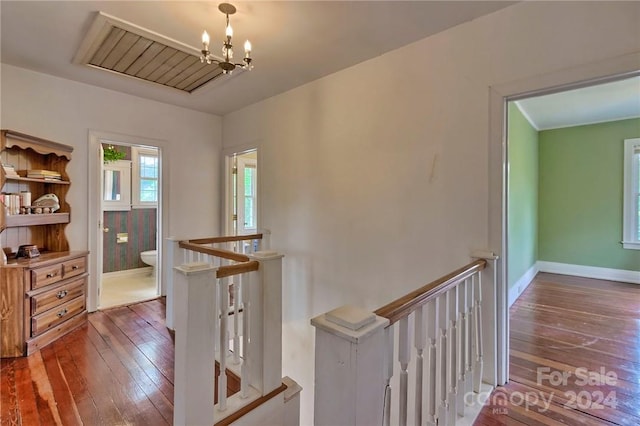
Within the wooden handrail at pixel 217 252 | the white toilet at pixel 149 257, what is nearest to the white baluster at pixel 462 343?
the wooden handrail at pixel 217 252

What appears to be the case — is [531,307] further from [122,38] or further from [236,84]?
[122,38]

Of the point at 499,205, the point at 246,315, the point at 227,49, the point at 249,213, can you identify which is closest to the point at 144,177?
the point at 249,213

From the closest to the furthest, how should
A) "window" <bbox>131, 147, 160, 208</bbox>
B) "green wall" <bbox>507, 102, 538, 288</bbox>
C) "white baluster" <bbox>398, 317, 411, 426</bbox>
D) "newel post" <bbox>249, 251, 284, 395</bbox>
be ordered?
"white baluster" <bbox>398, 317, 411, 426</bbox>
"newel post" <bbox>249, 251, 284, 395</bbox>
"green wall" <bbox>507, 102, 538, 288</bbox>
"window" <bbox>131, 147, 160, 208</bbox>

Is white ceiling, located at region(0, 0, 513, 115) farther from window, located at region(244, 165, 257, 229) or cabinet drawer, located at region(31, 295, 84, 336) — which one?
window, located at region(244, 165, 257, 229)

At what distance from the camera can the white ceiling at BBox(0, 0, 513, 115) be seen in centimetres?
195

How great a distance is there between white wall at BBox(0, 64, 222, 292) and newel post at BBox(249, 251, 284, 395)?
2.65 meters

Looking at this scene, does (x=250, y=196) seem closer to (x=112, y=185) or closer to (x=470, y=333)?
(x=112, y=185)

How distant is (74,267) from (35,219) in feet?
1.78

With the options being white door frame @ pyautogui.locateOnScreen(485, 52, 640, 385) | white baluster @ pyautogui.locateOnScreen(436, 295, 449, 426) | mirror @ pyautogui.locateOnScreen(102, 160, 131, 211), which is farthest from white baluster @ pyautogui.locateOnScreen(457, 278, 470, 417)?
mirror @ pyautogui.locateOnScreen(102, 160, 131, 211)

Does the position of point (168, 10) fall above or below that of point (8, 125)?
above

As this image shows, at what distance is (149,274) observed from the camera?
205 inches

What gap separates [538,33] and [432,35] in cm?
70

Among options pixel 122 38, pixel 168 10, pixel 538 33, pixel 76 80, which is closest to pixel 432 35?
pixel 538 33

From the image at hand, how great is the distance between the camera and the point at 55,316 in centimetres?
263
